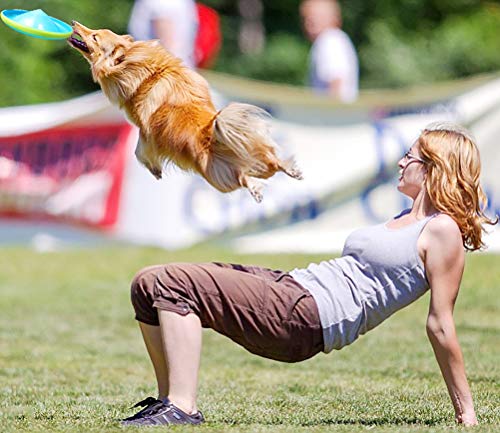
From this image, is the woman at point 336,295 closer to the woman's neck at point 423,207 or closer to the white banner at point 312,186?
the woman's neck at point 423,207

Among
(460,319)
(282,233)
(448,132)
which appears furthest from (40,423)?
(282,233)

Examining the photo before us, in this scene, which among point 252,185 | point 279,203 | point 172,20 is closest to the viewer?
point 252,185

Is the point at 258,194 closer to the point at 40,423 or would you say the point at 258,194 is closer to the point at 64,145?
the point at 40,423

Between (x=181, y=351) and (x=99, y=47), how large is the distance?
137 cm

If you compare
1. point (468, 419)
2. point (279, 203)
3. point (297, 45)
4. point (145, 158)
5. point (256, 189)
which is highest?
point (297, 45)

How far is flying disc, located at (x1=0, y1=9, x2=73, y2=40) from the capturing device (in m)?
4.88

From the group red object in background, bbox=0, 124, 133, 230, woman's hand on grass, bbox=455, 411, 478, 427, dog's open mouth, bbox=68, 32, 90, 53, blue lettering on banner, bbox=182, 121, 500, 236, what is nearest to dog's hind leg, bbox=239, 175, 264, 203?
dog's open mouth, bbox=68, 32, 90, 53

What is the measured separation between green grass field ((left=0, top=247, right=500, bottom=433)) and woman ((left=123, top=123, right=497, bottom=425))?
0.76 feet

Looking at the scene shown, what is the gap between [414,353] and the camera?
23.2 ft

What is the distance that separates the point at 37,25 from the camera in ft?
16.4

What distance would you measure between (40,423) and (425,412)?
158cm

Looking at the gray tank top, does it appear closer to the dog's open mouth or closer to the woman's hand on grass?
the woman's hand on grass

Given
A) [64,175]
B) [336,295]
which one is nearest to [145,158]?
[336,295]

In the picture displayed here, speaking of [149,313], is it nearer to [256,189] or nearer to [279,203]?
[256,189]
